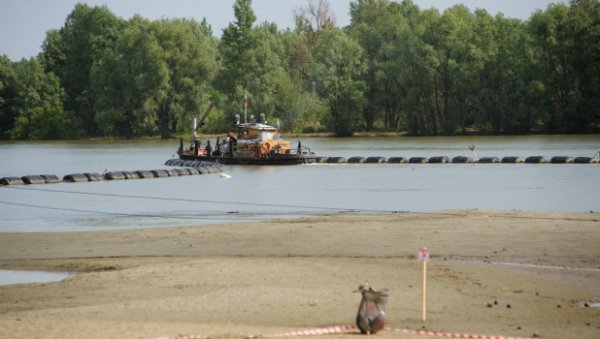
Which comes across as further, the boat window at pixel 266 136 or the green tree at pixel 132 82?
the green tree at pixel 132 82

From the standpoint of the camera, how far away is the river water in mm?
30656

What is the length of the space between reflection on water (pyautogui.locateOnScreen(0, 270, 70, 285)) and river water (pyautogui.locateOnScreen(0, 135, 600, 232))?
8.31m

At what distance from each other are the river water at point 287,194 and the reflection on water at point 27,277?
8306 mm

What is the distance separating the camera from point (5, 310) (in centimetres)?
1400

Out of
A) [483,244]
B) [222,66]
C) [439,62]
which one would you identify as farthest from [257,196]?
[222,66]

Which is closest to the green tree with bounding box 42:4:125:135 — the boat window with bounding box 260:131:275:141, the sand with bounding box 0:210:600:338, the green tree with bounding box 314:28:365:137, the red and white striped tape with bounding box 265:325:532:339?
the green tree with bounding box 314:28:365:137

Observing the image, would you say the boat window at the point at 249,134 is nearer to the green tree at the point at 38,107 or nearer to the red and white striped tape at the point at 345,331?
the red and white striped tape at the point at 345,331

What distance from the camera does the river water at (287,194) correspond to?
30656 millimetres

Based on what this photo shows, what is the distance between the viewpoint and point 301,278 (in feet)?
53.2

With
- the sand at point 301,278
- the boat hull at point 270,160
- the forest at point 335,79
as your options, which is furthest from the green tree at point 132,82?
the sand at point 301,278

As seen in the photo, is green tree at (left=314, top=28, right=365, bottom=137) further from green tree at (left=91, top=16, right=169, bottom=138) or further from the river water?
the river water

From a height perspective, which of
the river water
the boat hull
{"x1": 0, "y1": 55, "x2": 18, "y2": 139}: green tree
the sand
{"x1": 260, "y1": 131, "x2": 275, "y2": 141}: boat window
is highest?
{"x1": 0, "y1": 55, "x2": 18, "y2": 139}: green tree

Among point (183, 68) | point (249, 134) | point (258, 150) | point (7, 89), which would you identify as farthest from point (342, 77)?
point (258, 150)

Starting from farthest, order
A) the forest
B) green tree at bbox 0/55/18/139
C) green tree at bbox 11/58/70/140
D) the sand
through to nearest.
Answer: green tree at bbox 11/58/70/140
green tree at bbox 0/55/18/139
the forest
the sand
